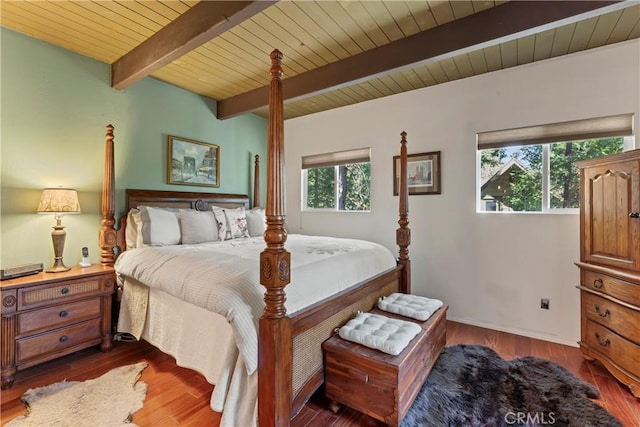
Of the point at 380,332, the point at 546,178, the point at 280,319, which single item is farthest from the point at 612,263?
the point at 280,319

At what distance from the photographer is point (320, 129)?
4.35 m

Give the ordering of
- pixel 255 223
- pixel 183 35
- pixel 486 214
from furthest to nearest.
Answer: pixel 255 223, pixel 486 214, pixel 183 35

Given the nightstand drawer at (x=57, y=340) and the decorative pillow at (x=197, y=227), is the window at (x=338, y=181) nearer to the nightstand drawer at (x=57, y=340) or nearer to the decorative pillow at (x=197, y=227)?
the decorative pillow at (x=197, y=227)

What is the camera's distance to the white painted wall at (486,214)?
261cm

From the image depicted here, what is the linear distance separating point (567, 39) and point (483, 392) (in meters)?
2.89

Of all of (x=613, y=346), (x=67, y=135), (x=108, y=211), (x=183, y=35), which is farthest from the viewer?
(x=108, y=211)

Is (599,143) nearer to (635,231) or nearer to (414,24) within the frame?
(635,231)

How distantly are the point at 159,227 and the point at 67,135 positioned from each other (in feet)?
3.75

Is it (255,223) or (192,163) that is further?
(255,223)

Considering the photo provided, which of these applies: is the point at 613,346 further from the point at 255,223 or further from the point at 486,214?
the point at 255,223

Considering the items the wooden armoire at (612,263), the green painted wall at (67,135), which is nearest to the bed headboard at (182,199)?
the green painted wall at (67,135)

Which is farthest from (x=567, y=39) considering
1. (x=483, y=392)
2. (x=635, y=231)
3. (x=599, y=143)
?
(x=483, y=392)

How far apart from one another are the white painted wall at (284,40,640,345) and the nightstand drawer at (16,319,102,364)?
2931 mm

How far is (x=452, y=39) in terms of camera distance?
2.22 meters
